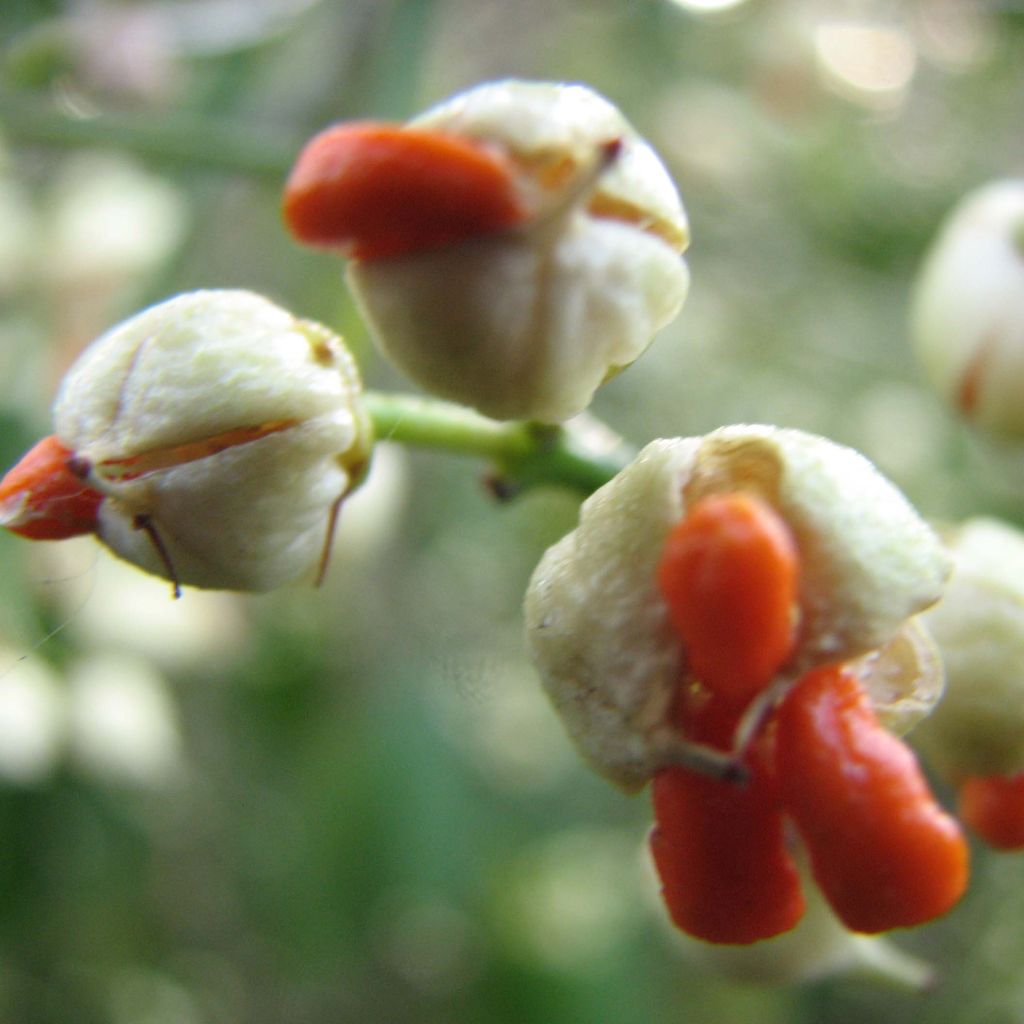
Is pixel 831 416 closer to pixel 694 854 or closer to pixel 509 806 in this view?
pixel 509 806

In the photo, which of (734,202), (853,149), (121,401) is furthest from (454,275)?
(853,149)

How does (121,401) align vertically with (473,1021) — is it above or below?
above

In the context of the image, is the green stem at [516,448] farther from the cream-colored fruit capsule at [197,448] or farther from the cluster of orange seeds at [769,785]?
the cluster of orange seeds at [769,785]

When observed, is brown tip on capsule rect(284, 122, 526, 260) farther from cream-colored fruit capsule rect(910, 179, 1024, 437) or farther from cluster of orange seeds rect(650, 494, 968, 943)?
Answer: cream-colored fruit capsule rect(910, 179, 1024, 437)

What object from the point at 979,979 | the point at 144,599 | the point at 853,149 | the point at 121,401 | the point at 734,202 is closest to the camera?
the point at 121,401

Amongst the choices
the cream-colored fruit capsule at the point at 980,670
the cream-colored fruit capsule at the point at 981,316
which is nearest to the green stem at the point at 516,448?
the cream-colored fruit capsule at the point at 980,670

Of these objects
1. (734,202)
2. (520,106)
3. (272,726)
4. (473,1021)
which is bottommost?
(473,1021)

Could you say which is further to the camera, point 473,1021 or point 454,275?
point 473,1021
